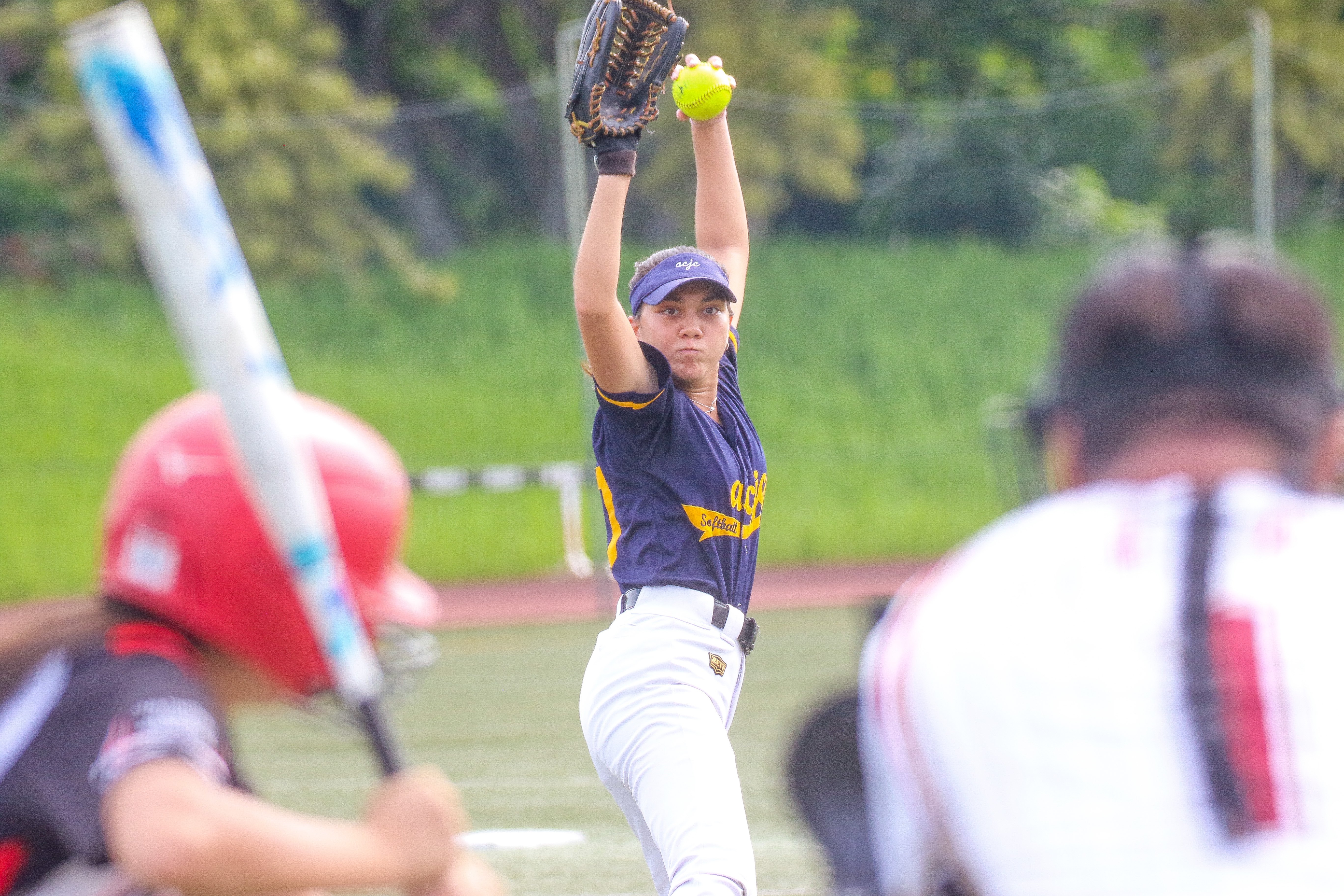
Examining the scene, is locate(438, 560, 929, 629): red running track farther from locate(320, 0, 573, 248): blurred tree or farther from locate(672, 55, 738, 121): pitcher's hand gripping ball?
locate(672, 55, 738, 121): pitcher's hand gripping ball

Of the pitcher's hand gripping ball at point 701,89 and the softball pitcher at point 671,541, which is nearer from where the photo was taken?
the softball pitcher at point 671,541

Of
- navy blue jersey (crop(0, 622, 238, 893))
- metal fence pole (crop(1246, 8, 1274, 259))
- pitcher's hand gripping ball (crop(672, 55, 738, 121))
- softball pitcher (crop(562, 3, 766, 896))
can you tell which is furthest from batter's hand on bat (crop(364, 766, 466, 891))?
metal fence pole (crop(1246, 8, 1274, 259))

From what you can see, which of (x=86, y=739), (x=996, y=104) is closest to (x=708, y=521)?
(x=86, y=739)

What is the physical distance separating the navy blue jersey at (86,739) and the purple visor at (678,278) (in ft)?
7.04

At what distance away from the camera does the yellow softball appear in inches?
165

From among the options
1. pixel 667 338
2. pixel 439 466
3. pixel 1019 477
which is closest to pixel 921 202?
pixel 439 466

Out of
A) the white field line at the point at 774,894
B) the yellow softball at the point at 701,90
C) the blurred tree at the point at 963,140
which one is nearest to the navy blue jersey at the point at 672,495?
the yellow softball at the point at 701,90

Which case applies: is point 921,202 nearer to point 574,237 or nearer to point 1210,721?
point 574,237

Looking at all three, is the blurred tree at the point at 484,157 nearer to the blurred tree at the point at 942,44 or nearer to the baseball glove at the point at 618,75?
the blurred tree at the point at 942,44

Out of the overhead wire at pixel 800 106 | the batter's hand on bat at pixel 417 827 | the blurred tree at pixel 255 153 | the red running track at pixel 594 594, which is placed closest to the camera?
the batter's hand on bat at pixel 417 827

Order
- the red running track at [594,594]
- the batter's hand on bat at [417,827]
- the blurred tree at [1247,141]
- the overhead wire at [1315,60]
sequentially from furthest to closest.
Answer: the overhead wire at [1315,60] < the blurred tree at [1247,141] < the red running track at [594,594] < the batter's hand on bat at [417,827]

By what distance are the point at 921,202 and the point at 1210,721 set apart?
17051 millimetres

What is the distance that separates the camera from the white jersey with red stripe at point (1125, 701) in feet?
4.37

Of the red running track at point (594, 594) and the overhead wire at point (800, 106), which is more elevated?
the overhead wire at point (800, 106)
